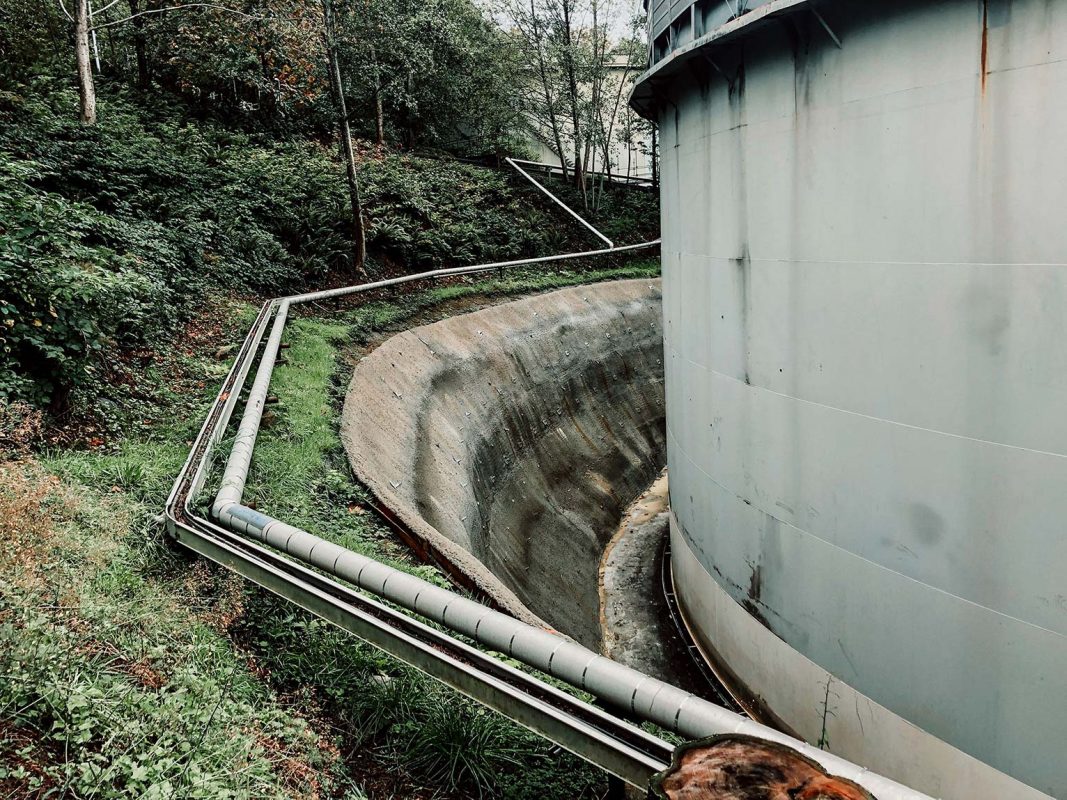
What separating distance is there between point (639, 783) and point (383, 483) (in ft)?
19.8

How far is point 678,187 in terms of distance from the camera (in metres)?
9.34

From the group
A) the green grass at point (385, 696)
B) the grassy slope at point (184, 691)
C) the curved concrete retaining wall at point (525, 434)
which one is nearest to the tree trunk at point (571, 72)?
the curved concrete retaining wall at point (525, 434)

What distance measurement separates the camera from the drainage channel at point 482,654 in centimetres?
293

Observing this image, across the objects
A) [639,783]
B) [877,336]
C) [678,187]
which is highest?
[678,187]

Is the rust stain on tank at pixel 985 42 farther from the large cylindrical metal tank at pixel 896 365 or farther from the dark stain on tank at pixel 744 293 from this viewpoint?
the dark stain on tank at pixel 744 293

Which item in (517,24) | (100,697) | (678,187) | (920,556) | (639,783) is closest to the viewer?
(639,783)

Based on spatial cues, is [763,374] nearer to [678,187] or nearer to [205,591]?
[678,187]

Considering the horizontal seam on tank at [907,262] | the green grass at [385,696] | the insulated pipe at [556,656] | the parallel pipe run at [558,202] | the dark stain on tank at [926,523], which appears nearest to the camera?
the insulated pipe at [556,656]

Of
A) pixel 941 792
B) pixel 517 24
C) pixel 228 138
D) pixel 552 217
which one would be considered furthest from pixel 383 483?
pixel 517 24

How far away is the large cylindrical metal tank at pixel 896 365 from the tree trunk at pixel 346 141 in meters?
8.58

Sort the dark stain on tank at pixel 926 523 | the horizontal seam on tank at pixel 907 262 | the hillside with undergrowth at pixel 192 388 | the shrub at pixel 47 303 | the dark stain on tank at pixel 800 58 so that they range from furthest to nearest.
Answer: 1. the shrub at pixel 47 303
2. the dark stain on tank at pixel 800 58
3. the dark stain on tank at pixel 926 523
4. the horizontal seam on tank at pixel 907 262
5. the hillside with undergrowth at pixel 192 388

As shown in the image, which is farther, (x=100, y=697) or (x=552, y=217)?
(x=552, y=217)

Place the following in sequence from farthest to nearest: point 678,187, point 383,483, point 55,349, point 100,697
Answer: point 678,187 < point 383,483 < point 55,349 < point 100,697

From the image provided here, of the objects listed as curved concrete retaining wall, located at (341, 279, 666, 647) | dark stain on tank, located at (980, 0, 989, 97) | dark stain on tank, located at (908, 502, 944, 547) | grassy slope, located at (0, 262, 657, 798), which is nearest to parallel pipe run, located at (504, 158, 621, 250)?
curved concrete retaining wall, located at (341, 279, 666, 647)
